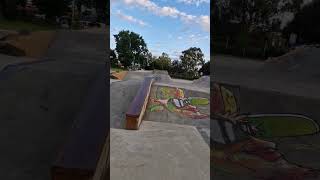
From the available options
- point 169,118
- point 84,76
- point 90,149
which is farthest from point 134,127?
point 90,149

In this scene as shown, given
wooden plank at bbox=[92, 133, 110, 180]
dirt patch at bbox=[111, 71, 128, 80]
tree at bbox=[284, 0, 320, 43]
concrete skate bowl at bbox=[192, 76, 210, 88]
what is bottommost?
wooden plank at bbox=[92, 133, 110, 180]

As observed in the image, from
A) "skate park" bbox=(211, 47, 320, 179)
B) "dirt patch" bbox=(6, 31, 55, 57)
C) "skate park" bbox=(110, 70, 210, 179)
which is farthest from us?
"skate park" bbox=(211, 47, 320, 179)

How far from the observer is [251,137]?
9.08 meters

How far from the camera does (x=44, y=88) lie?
300 inches

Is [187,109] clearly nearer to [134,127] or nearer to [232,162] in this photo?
[134,127]

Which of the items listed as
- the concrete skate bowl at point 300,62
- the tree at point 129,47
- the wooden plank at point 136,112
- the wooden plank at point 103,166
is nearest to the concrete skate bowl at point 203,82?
the tree at point 129,47

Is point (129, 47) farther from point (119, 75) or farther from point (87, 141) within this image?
point (87, 141)

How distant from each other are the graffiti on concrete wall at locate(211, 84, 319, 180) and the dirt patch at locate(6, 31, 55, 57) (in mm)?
4109

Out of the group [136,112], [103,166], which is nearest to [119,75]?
[136,112]

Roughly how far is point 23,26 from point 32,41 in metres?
0.32

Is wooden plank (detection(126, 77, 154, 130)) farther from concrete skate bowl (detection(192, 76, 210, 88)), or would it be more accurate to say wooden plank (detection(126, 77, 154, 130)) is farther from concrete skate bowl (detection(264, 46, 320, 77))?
concrete skate bowl (detection(192, 76, 210, 88))

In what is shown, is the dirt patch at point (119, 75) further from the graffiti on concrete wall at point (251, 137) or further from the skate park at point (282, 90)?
the skate park at point (282, 90)

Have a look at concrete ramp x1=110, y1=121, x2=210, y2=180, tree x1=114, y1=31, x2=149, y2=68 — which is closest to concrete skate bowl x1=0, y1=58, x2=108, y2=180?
concrete ramp x1=110, y1=121, x2=210, y2=180

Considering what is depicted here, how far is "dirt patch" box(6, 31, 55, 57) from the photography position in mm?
6911
